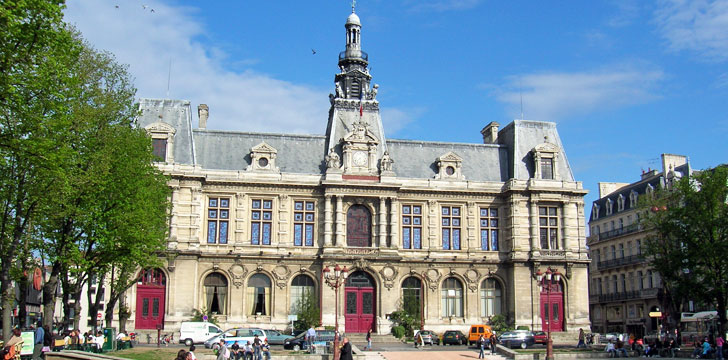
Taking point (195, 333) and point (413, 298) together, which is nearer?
point (195, 333)

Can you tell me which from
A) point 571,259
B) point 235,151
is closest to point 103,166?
point 235,151

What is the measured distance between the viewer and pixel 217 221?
156 feet

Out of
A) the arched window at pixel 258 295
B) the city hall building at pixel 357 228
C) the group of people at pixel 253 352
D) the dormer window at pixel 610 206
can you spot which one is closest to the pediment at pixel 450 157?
the city hall building at pixel 357 228

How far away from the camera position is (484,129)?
58.1 metres

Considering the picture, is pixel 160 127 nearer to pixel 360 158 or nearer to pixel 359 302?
pixel 360 158

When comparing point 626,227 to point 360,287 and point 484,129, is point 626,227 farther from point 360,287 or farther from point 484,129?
point 360,287

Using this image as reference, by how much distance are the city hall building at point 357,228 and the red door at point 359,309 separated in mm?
63

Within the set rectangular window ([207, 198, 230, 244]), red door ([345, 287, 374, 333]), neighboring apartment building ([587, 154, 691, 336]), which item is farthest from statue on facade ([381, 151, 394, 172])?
neighboring apartment building ([587, 154, 691, 336])

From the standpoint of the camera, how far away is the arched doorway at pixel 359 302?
156 ft

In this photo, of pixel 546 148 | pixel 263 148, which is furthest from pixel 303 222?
pixel 546 148

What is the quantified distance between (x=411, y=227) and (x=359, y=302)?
5936mm

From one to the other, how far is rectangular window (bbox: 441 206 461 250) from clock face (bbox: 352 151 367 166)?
616 centimetres

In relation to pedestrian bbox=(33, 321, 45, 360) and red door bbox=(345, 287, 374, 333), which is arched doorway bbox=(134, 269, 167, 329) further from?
pedestrian bbox=(33, 321, 45, 360)

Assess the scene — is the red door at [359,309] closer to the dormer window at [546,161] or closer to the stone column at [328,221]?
the stone column at [328,221]
